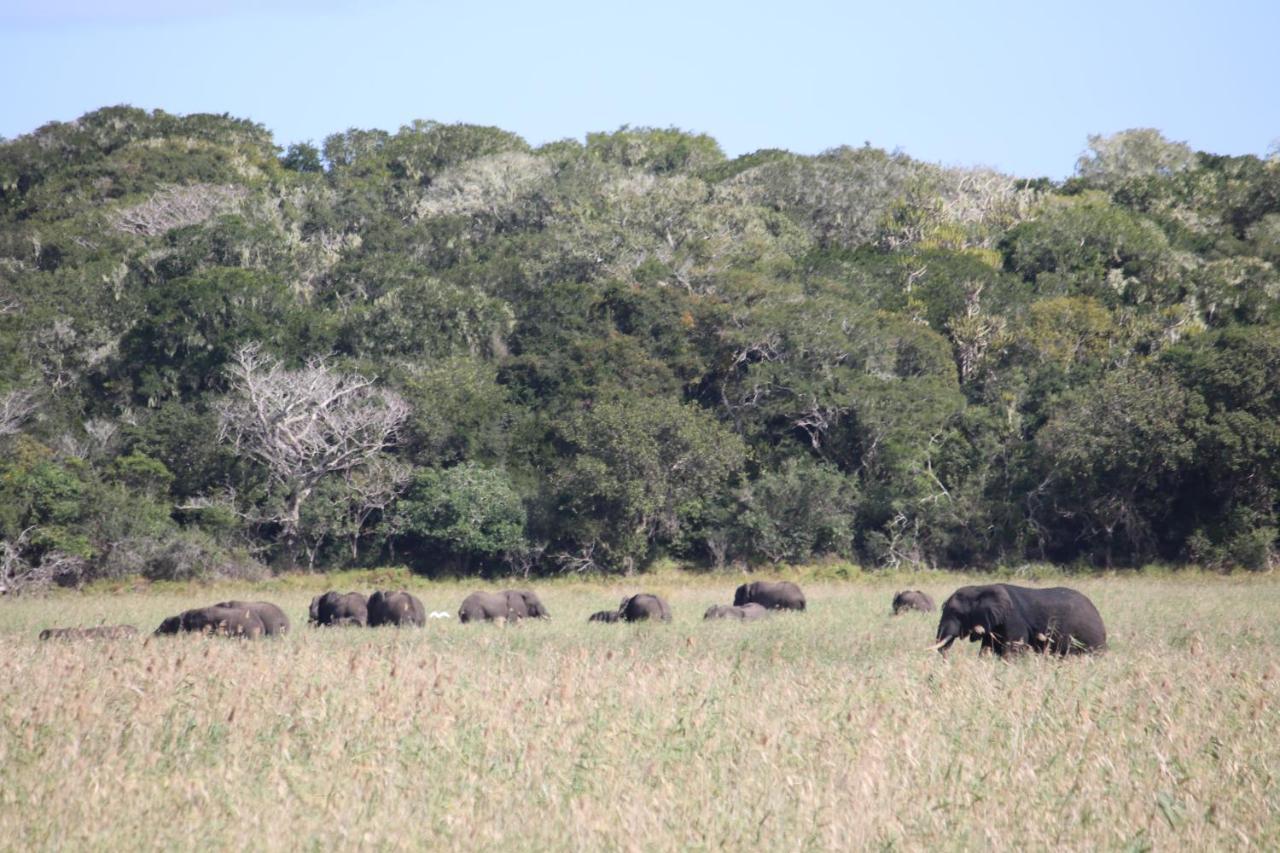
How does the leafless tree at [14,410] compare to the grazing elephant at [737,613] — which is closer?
the grazing elephant at [737,613]

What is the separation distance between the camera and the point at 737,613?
23125 mm

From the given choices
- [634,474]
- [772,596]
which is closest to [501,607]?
[772,596]

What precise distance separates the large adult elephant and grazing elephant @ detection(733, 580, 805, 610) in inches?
143

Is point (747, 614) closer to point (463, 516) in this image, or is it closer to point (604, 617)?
point (604, 617)

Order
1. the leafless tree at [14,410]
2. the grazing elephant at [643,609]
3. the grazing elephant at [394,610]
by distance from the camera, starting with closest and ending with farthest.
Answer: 1. the grazing elephant at [394,610]
2. the grazing elephant at [643,609]
3. the leafless tree at [14,410]

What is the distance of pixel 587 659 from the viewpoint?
12984 millimetres

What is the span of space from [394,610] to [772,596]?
6.98 meters

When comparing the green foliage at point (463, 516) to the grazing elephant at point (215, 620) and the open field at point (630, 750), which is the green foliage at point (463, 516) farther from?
the open field at point (630, 750)

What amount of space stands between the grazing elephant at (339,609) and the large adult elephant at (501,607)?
165 cm

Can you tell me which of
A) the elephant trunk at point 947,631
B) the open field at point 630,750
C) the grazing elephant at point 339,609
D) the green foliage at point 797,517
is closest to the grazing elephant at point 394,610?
the grazing elephant at point 339,609

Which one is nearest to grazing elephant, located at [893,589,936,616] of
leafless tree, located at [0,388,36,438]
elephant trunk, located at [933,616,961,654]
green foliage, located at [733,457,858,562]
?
elephant trunk, located at [933,616,961,654]

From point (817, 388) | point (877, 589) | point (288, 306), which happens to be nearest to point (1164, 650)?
point (877, 589)

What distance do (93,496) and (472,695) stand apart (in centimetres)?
2551

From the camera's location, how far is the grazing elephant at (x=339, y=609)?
22.8 m
